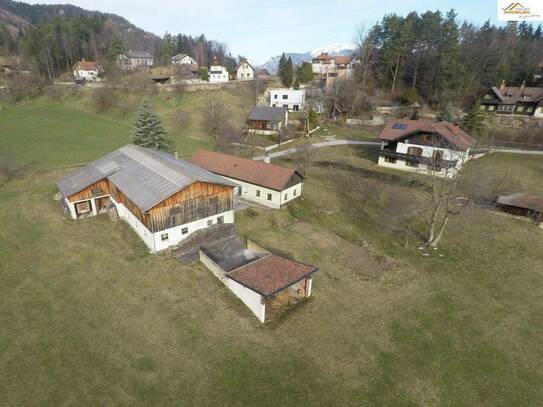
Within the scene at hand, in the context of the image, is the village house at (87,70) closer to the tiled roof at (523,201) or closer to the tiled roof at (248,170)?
the tiled roof at (248,170)

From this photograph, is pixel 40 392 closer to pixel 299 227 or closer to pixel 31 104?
pixel 299 227

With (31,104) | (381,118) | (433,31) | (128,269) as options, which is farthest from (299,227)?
(31,104)

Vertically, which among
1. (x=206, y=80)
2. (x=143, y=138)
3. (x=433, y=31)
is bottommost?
(x=143, y=138)

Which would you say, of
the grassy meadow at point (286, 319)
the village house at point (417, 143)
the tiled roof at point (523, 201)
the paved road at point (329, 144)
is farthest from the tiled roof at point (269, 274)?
the paved road at point (329, 144)

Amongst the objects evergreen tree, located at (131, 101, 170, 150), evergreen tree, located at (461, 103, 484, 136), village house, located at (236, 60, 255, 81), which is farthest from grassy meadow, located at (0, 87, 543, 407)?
village house, located at (236, 60, 255, 81)

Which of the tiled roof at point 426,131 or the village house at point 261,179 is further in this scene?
the tiled roof at point 426,131

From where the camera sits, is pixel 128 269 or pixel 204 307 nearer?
pixel 204 307

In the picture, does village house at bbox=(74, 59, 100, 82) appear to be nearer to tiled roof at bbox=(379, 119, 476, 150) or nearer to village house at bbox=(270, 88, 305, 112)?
village house at bbox=(270, 88, 305, 112)
